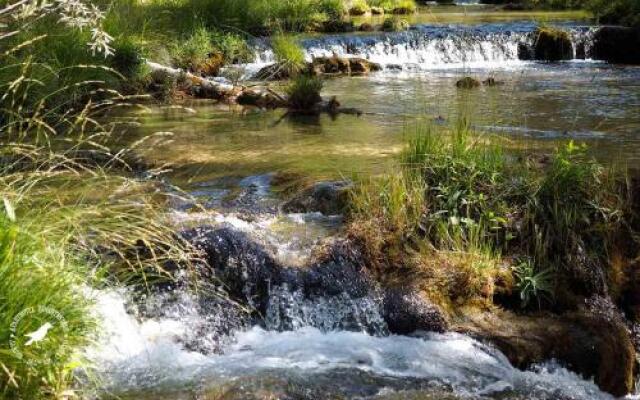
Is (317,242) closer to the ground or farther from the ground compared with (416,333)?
farther from the ground

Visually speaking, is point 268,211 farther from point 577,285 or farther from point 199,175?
point 577,285

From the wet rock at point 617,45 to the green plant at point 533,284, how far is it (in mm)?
15700

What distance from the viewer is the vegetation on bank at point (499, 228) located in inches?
201

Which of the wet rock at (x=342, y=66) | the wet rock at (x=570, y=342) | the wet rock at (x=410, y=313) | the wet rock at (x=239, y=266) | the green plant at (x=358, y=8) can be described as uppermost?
the green plant at (x=358, y=8)

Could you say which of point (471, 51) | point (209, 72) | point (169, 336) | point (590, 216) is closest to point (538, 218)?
point (590, 216)

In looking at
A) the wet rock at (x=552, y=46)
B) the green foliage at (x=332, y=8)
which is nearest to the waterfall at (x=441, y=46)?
the wet rock at (x=552, y=46)

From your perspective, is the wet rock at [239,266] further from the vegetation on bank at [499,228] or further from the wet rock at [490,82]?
the wet rock at [490,82]

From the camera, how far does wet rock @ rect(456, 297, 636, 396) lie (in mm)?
4711

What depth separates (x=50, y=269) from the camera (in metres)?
3.20

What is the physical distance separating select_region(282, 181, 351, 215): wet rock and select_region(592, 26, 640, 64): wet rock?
1503 centimetres

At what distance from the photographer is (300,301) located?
5.14 meters

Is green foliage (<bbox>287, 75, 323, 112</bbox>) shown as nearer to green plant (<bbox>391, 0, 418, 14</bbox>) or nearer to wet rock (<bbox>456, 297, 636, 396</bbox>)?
Result: wet rock (<bbox>456, 297, 636, 396</bbox>)

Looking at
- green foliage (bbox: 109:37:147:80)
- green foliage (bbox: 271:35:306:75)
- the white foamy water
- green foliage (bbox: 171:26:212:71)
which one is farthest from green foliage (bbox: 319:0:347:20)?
the white foamy water

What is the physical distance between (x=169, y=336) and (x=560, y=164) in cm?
302
